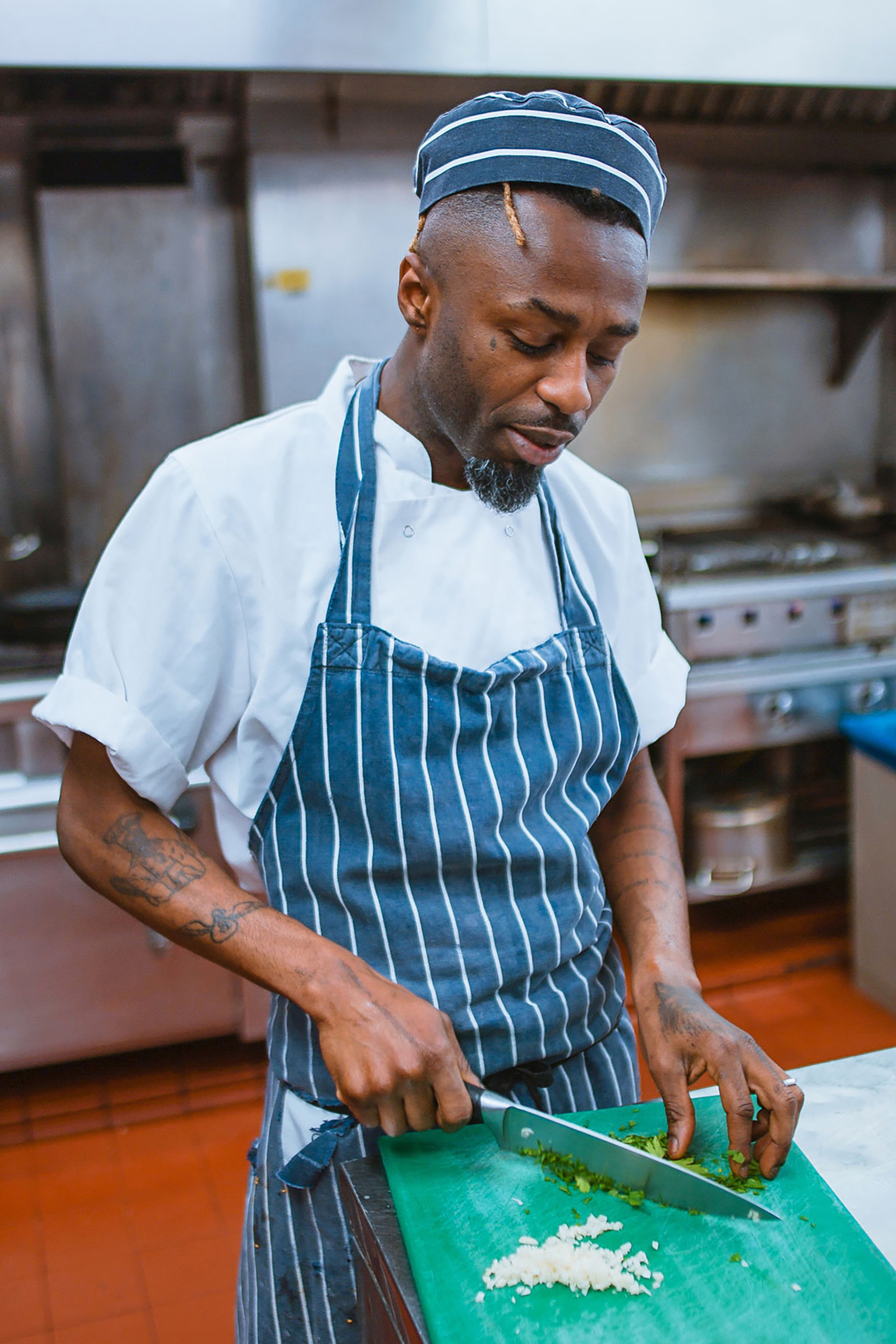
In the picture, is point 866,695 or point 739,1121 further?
point 866,695

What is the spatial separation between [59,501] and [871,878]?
7.66 feet

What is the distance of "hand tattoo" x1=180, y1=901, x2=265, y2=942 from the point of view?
102cm

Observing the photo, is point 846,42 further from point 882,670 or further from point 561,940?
point 561,940

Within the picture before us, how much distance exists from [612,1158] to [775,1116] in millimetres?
148

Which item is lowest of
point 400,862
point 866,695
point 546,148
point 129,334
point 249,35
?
point 866,695

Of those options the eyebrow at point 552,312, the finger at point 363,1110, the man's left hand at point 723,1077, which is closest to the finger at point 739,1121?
the man's left hand at point 723,1077

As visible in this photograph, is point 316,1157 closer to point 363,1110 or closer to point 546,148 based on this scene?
point 363,1110

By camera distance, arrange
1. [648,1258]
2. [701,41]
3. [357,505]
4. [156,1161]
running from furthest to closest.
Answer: [701,41] < [156,1161] < [357,505] < [648,1258]

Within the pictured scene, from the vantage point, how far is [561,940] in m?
1.11

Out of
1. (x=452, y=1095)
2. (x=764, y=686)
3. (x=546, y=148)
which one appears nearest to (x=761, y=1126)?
(x=452, y=1095)

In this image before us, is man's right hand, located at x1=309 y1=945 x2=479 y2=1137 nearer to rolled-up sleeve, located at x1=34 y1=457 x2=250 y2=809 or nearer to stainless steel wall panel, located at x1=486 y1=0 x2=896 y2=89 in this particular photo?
rolled-up sleeve, located at x1=34 y1=457 x2=250 y2=809

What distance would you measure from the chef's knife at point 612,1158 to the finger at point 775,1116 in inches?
1.8

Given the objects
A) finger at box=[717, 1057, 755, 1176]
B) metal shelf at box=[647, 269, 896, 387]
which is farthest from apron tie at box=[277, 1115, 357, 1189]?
metal shelf at box=[647, 269, 896, 387]

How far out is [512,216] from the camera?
94 centimetres
